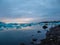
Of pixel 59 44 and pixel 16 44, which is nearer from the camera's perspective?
pixel 59 44

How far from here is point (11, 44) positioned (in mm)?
36781

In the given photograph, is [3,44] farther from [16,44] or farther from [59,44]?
[59,44]

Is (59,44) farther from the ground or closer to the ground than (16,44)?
farther from the ground

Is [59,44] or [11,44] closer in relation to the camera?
[59,44]

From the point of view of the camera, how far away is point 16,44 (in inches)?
1454

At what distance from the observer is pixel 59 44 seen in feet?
67.5

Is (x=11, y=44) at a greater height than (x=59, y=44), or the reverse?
(x=59, y=44)

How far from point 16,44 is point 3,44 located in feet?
11.6

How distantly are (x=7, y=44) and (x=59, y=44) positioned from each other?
19.8 metres

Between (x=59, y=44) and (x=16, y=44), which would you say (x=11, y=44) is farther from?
(x=59, y=44)

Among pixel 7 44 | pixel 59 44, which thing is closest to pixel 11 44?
pixel 7 44

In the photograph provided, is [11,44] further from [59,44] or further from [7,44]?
[59,44]

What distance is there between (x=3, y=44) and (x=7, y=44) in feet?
3.53

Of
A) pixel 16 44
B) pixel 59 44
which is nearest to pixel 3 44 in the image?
pixel 16 44
